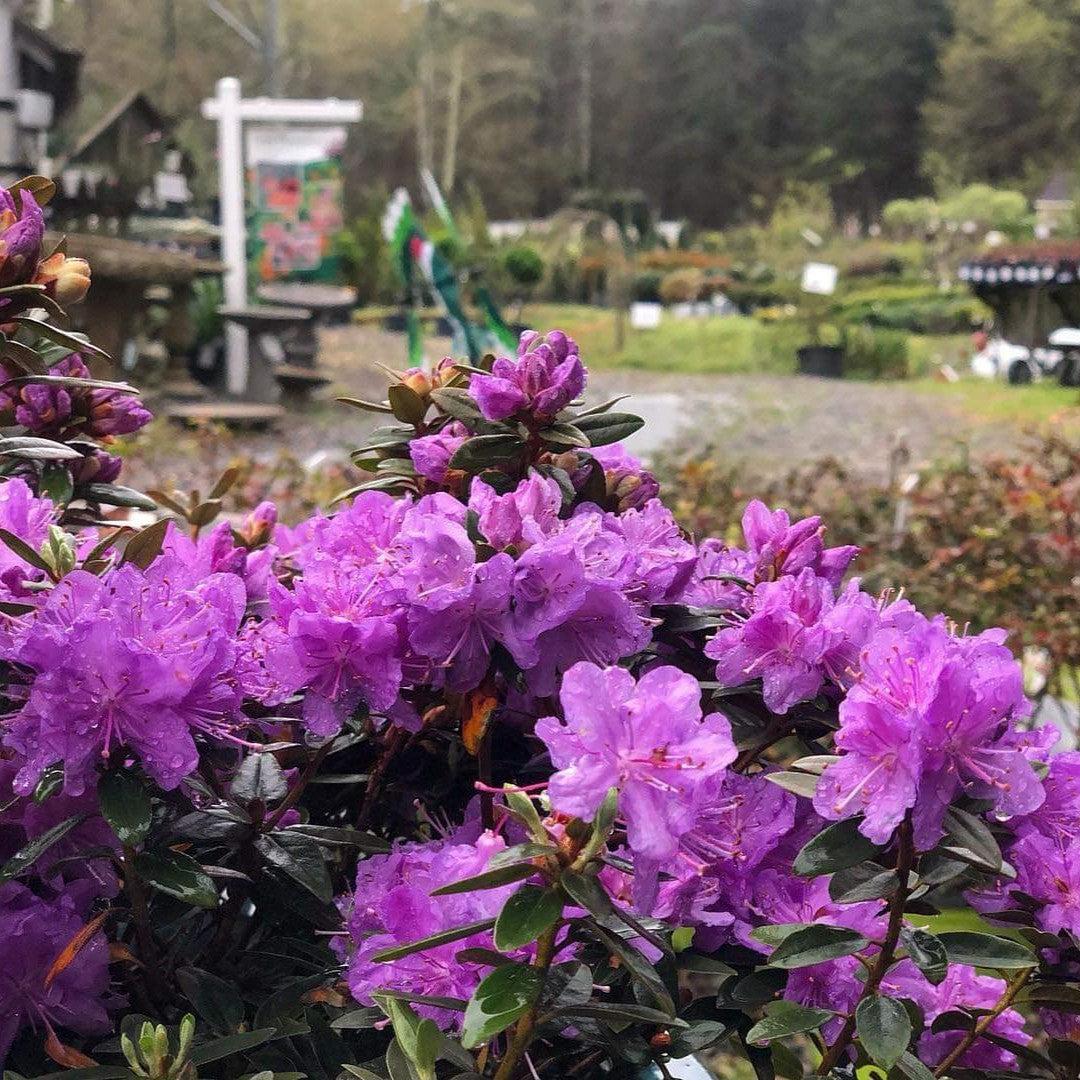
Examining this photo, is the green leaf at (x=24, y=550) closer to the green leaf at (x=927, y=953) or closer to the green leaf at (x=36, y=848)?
the green leaf at (x=36, y=848)

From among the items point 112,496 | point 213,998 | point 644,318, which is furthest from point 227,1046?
point 644,318

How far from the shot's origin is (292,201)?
268 inches

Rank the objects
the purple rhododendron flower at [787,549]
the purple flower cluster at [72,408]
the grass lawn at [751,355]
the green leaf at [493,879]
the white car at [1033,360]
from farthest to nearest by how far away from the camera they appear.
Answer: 1. the grass lawn at [751,355]
2. the white car at [1033,360]
3. the purple flower cluster at [72,408]
4. the purple rhododendron flower at [787,549]
5. the green leaf at [493,879]

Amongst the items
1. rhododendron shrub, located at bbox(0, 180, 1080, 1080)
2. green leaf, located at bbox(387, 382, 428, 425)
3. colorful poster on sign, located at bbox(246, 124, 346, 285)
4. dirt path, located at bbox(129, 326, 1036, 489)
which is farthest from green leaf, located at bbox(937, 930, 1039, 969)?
colorful poster on sign, located at bbox(246, 124, 346, 285)

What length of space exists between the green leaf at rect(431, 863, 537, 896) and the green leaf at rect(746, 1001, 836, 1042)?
4.7 inches

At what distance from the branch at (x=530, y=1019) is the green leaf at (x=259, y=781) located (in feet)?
0.47

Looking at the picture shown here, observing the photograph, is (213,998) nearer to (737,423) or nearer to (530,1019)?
(530,1019)

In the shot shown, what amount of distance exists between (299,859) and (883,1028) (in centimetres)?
22

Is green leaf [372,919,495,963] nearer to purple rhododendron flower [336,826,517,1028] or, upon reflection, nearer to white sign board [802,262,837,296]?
purple rhododendron flower [336,826,517,1028]

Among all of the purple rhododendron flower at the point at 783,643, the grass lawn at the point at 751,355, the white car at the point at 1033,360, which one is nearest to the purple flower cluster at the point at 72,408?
the purple rhododendron flower at the point at 783,643

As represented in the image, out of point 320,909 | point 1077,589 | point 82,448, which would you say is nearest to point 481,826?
point 320,909

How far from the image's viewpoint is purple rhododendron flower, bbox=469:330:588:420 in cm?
54

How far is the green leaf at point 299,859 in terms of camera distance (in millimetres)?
473

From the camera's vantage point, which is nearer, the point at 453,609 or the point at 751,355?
the point at 453,609
